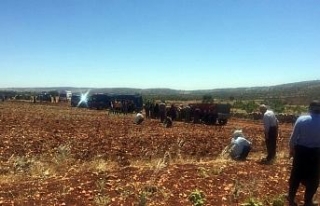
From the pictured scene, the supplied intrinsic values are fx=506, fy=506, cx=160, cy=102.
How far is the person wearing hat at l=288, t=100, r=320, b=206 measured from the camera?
880 cm

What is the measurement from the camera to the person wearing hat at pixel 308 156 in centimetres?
880

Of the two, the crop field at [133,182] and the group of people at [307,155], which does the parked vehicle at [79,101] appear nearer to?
the crop field at [133,182]

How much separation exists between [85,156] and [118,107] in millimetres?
33629

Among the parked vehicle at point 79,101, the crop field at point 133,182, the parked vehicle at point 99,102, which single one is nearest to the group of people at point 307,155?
the crop field at point 133,182

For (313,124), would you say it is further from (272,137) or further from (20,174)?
(20,174)

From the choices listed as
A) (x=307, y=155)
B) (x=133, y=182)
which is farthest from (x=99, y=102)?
(x=307, y=155)

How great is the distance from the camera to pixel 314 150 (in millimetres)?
8891

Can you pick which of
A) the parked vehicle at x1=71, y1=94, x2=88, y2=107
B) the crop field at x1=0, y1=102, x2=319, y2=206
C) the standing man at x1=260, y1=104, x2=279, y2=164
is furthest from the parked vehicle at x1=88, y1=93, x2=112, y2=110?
the standing man at x1=260, y1=104, x2=279, y2=164

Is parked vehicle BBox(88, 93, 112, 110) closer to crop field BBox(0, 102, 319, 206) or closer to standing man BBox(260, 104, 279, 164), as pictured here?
crop field BBox(0, 102, 319, 206)

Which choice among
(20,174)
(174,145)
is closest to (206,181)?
(20,174)

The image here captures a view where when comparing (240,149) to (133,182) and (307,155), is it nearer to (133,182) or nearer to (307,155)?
(133,182)

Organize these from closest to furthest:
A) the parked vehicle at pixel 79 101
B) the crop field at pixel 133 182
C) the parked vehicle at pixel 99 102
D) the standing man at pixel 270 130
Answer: the crop field at pixel 133 182, the standing man at pixel 270 130, the parked vehicle at pixel 99 102, the parked vehicle at pixel 79 101

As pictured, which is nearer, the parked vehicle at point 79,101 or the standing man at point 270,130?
the standing man at point 270,130

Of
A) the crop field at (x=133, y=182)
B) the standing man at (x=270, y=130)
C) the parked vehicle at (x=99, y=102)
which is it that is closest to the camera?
the crop field at (x=133, y=182)
